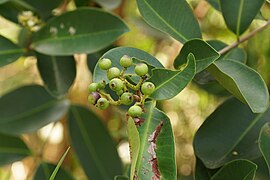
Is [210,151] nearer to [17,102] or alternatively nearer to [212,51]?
[212,51]

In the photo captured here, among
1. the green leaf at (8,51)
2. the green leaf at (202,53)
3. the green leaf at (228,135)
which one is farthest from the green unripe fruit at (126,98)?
the green leaf at (8,51)

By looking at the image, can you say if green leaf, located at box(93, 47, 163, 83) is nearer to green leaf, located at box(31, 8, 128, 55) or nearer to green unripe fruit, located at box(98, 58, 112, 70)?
green unripe fruit, located at box(98, 58, 112, 70)

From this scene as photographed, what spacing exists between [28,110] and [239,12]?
534 mm

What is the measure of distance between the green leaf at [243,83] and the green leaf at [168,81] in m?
0.06

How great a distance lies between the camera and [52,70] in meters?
1.07

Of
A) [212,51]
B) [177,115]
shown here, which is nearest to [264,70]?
[177,115]

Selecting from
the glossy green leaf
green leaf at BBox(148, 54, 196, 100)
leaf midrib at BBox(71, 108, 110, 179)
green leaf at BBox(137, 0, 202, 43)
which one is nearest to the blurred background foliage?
leaf midrib at BBox(71, 108, 110, 179)

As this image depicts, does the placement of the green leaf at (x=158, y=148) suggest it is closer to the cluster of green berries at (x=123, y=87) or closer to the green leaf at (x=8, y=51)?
the cluster of green berries at (x=123, y=87)

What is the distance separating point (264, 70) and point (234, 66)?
62 cm

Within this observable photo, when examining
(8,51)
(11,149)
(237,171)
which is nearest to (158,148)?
(237,171)

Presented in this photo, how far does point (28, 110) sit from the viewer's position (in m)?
1.20

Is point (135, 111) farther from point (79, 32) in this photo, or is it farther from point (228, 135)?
point (79, 32)

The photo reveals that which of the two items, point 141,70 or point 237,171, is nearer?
point 141,70

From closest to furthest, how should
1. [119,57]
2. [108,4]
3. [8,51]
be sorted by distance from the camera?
[119,57]
[8,51]
[108,4]
